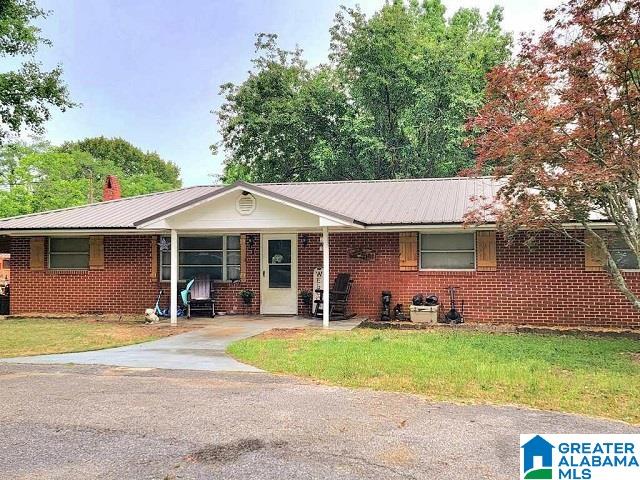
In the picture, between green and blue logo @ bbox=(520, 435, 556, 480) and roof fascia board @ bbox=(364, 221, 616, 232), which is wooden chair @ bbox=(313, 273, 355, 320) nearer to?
roof fascia board @ bbox=(364, 221, 616, 232)

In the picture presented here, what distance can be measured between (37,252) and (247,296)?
586 centimetres

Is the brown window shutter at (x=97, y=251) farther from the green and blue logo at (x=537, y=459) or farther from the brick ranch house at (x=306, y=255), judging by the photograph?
the green and blue logo at (x=537, y=459)

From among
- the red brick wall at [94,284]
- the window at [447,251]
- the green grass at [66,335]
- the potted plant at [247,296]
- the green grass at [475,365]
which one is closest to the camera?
the green grass at [475,365]

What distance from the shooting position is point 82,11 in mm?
19203

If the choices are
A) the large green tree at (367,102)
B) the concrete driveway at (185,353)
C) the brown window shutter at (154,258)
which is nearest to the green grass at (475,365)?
the concrete driveway at (185,353)

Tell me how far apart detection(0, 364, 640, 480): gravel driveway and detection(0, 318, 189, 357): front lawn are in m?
2.96

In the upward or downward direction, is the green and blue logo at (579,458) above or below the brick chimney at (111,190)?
below

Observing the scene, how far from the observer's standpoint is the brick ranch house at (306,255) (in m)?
12.2

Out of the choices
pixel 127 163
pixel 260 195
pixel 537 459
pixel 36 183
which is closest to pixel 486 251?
pixel 260 195

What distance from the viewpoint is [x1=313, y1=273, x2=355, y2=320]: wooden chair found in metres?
13.2

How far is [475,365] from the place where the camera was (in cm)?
765

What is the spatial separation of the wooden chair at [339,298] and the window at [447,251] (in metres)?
1.82

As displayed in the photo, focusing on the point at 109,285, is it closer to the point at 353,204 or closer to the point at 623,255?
the point at 353,204

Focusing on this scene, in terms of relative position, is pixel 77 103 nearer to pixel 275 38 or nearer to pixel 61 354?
pixel 61 354
